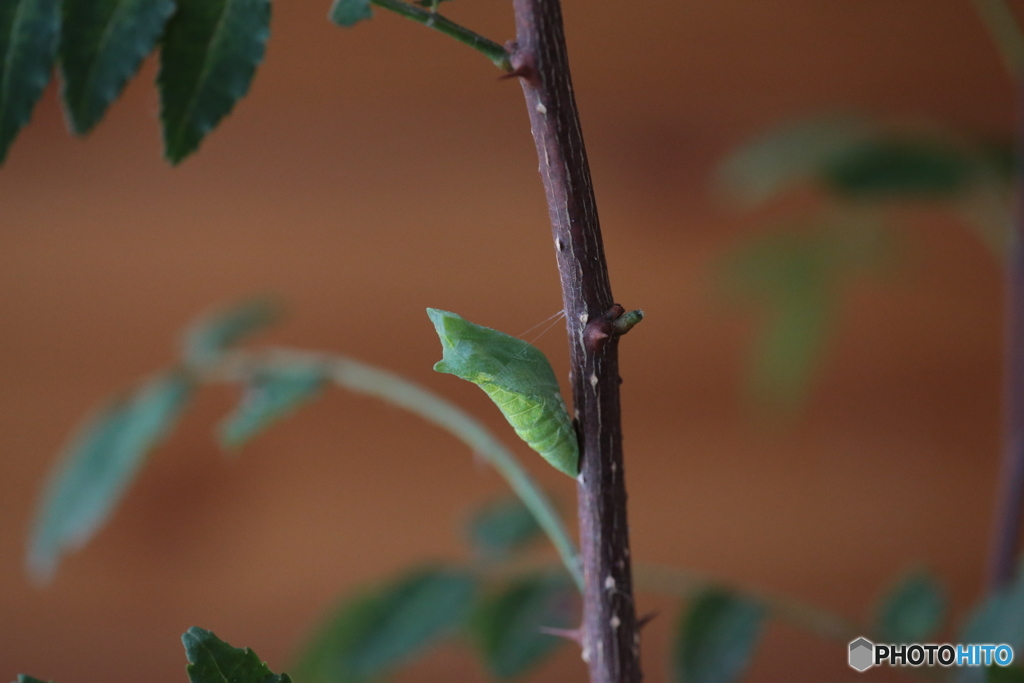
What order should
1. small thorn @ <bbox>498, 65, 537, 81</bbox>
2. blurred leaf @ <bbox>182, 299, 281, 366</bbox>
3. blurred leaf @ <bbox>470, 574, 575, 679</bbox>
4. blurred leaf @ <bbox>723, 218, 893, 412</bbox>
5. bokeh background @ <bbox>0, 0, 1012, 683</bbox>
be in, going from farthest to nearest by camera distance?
bokeh background @ <bbox>0, 0, 1012, 683</bbox>, blurred leaf @ <bbox>723, 218, 893, 412</bbox>, blurred leaf @ <bbox>182, 299, 281, 366</bbox>, blurred leaf @ <bbox>470, 574, 575, 679</bbox>, small thorn @ <bbox>498, 65, 537, 81</bbox>

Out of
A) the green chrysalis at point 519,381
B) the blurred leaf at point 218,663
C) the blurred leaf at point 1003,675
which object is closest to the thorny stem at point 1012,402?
the blurred leaf at point 1003,675

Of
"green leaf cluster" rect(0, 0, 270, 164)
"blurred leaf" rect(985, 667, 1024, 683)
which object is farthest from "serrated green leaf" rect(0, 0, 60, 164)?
"blurred leaf" rect(985, 667, 1024, 683)

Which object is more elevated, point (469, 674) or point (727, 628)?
point (727, 628)

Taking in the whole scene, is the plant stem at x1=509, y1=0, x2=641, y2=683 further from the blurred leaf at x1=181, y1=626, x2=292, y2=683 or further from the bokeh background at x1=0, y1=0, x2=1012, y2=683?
the bokeh background at x1=0, y1=0, x2=1012, y2=683

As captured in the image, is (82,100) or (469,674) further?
(469,674)

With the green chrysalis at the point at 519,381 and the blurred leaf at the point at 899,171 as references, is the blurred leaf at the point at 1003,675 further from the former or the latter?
the blurred leaf at the point at 899,171

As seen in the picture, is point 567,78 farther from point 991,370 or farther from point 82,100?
point 991,370

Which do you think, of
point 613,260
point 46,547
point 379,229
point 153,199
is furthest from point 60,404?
point 613,260
